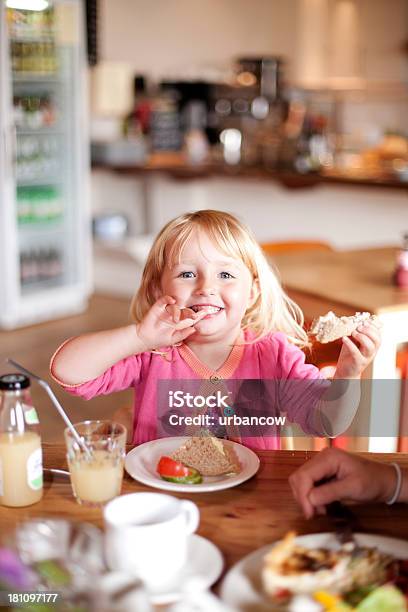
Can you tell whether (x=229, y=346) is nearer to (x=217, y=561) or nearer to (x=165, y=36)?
(x=217, y=561)

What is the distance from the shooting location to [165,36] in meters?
6.22

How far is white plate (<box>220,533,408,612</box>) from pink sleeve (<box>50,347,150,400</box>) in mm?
502

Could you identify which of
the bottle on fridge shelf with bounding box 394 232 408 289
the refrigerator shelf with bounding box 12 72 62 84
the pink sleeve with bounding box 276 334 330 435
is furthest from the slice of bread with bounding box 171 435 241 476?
the refrigerator shelf with bounding box 12 72 62 84

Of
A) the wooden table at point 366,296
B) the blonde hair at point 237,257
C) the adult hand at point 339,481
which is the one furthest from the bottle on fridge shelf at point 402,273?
the adult hand at point 339,481

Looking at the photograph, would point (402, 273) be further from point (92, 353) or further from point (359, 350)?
point (92, 353)

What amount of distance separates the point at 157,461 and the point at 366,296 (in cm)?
112

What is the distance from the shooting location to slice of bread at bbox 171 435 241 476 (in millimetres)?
1175

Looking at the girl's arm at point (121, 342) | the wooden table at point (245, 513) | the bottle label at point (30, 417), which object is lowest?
the wooden table at point (245, 513)

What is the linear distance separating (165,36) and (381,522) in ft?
18.5

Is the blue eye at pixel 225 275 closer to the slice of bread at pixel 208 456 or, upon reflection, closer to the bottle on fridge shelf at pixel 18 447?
the slice of bread at pixel 208 456

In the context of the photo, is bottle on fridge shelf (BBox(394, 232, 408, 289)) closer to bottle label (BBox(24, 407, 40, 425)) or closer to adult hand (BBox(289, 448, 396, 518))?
adult hand (BBox(289, 448, 396, 518))

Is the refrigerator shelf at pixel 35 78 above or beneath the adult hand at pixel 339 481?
above

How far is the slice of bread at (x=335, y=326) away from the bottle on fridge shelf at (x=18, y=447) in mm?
431

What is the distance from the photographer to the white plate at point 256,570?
0.83 meters
